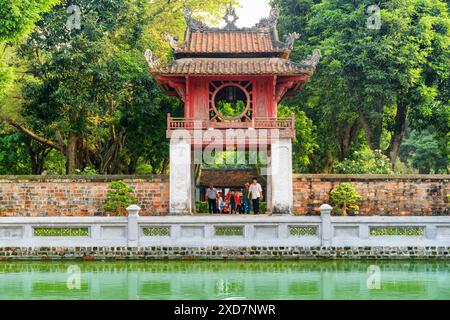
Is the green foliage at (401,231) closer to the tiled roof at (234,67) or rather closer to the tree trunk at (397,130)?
the tiled roof at (234,67)

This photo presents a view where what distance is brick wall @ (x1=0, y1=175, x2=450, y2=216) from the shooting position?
27.7m

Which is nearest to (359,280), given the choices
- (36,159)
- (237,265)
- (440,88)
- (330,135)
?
(237,265)

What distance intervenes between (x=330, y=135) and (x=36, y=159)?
16.0m

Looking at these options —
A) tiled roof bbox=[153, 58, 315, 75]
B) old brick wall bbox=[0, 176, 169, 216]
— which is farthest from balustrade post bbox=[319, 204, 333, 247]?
old brick wall bbox=[0, 176, 169, 216]

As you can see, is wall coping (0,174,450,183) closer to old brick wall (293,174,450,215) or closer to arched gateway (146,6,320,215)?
old brick wall (293,174,450,215)

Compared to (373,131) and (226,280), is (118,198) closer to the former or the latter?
(226,280)

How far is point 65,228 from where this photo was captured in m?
20.5

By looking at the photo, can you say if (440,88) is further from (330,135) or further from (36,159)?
(36,159)

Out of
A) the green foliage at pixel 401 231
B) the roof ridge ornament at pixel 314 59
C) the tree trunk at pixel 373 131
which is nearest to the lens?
the green foliage at pixel 401 231

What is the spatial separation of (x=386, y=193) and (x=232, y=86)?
7.14 m

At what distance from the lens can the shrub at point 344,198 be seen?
1077 inches

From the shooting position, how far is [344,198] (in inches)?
1078

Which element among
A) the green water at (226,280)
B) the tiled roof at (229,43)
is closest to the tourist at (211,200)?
the tiled roof at (229,43)

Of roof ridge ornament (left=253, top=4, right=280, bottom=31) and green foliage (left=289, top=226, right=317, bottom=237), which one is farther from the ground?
roof ridge ornament (left=253, top=4, right=280, bottom=31)
